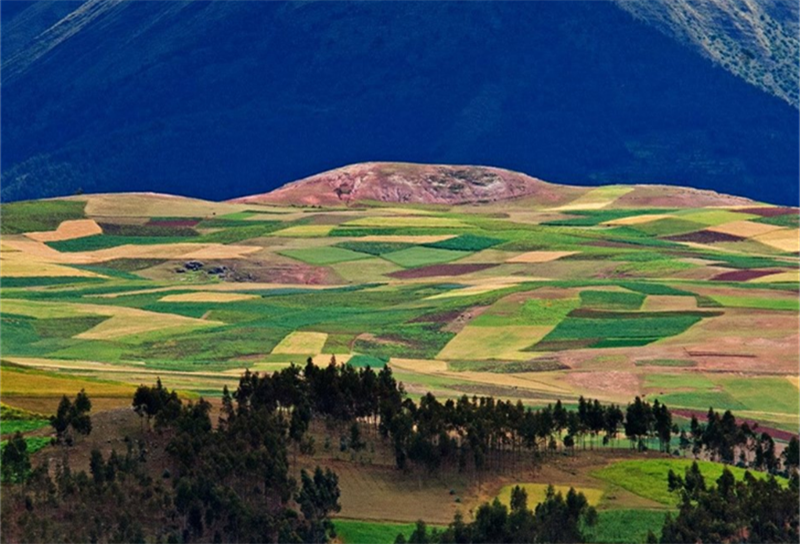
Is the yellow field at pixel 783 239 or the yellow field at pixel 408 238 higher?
the yellow field at pixel 783 239

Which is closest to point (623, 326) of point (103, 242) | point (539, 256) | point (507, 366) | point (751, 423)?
point (507, 366)

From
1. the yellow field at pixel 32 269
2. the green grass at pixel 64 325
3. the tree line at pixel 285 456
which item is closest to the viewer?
the tree line at pixel 285 456

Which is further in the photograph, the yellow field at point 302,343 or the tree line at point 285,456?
the yellow field at point 302,343

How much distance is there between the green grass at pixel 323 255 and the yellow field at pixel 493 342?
42390 millimetres

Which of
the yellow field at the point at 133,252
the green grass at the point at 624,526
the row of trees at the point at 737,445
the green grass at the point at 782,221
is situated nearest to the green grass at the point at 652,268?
the green grass at the point at 782,221

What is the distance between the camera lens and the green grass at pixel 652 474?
79.4 meters

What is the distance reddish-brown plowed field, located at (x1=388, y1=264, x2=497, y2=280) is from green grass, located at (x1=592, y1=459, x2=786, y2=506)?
81.4m

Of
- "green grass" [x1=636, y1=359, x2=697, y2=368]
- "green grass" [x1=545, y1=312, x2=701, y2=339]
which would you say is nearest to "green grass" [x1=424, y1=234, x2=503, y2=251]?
"green grass" [x1=545, y1=312, x2=701, y2=339]

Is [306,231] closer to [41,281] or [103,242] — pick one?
[103,242]

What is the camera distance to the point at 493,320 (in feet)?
444

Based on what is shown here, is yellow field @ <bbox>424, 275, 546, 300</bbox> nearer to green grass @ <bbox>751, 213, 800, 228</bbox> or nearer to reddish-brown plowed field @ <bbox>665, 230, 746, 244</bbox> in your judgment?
reddish-brown plowed field @ <bbox>665, 230, 746, 244</bbox>

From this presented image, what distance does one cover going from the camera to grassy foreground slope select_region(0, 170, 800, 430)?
11331 centimetres

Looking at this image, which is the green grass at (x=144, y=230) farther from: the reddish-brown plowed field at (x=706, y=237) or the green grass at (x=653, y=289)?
the green grass at (x=653, y=289)

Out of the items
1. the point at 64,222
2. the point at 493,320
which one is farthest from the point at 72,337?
the point at 64,222
